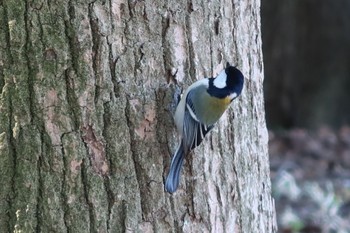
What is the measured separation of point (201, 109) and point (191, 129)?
0.19m

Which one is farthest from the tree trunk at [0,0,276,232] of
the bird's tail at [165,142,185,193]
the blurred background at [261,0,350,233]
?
the blurred background at [261,0,350,233]

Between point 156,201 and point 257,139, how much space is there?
0.60m

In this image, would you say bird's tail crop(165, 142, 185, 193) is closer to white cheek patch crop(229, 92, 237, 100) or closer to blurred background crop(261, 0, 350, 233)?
white cheek patch crop(229, 92, 237, 100)

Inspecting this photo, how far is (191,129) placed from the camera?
10.3ft

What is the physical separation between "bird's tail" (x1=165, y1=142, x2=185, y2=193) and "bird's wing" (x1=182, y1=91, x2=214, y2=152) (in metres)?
0.03

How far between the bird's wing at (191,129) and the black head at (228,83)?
0.37ft

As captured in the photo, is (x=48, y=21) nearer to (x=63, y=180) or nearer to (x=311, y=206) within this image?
(x=63, y=180)

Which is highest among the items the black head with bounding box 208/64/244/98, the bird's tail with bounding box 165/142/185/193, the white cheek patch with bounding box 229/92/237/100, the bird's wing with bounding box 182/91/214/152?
the black head with bounding box 208/64/244/98

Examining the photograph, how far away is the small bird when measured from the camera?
3078 millimetres

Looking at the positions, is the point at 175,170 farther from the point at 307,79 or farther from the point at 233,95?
the point at 307,79

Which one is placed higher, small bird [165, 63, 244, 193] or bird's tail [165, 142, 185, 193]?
small bird [165, 63, 244, 193]

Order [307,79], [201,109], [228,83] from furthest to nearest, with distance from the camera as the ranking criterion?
[307,79] → [201,109] → [228,83]

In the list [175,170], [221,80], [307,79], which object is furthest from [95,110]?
[307,79]

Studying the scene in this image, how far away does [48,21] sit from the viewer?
9.63 ft
